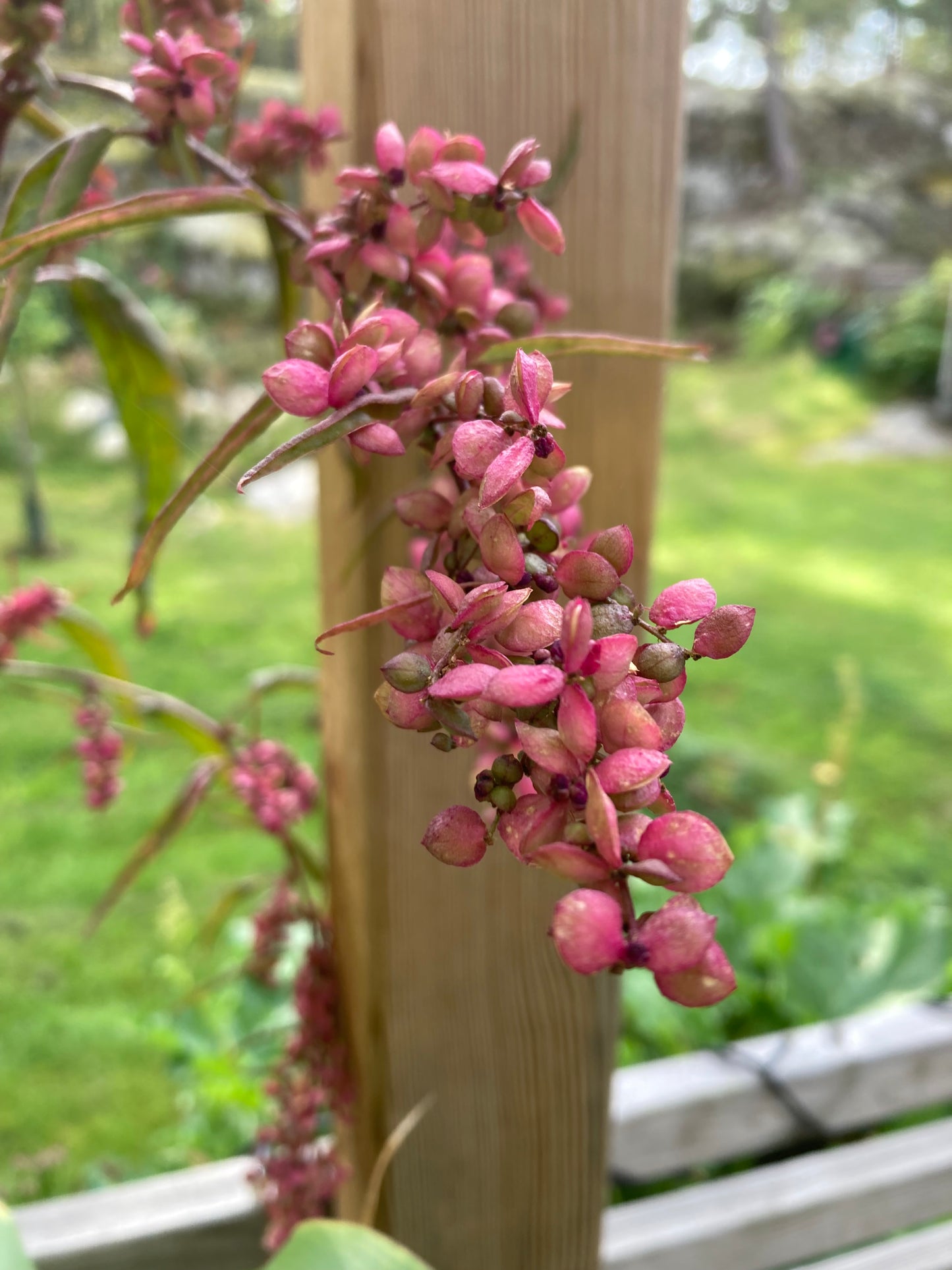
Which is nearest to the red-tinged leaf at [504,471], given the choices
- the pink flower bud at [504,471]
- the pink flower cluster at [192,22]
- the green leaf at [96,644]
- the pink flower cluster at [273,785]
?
the pink flower bud at [504,471]

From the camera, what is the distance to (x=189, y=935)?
4.76 feet

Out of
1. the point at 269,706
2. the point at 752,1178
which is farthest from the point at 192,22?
the point at 269,706

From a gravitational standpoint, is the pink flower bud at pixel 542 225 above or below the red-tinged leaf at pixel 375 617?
above

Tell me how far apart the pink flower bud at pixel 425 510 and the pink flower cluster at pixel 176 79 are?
135 mm

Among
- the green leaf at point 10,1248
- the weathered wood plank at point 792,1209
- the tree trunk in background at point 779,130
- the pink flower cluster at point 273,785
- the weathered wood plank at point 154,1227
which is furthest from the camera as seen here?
the tree trunk in background at point 779,130

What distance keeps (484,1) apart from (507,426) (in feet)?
0.99

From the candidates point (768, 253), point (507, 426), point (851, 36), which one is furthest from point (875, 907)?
point (851, 36)

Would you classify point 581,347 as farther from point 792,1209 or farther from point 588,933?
point 792,1209

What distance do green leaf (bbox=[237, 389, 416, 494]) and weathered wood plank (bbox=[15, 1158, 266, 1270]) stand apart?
633 millimetres

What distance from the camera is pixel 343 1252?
1.24 feet

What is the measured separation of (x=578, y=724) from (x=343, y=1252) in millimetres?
315

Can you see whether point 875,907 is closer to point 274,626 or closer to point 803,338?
point 274,626

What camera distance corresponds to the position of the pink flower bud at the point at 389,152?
0.26 m

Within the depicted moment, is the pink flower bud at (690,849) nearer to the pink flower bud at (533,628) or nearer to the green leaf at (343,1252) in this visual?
→ the pink flower bud at (533,628)
